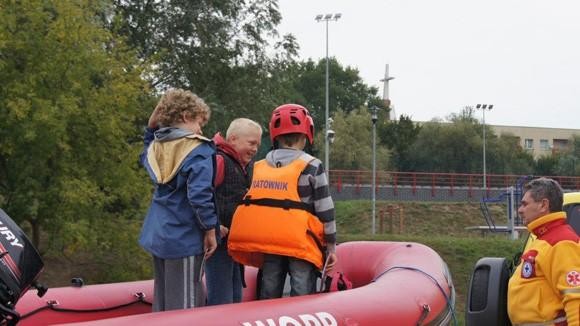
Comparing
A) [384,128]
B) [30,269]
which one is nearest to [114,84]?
[30,269]

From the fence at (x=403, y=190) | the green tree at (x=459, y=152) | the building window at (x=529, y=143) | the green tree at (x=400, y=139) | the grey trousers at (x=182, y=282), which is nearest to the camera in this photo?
the grey trousers at (x=182, y=282)

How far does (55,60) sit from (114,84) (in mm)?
1014

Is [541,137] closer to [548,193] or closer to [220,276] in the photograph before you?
[220,276]

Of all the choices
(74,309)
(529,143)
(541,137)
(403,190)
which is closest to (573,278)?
(74,309)

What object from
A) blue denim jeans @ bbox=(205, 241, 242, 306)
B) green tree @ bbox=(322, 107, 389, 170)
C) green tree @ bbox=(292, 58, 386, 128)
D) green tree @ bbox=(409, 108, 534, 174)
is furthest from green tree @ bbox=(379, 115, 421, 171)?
blue denim jeans @ bbox=(205, 241, 242, 306)

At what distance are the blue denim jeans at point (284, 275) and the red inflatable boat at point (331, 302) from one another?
0.34 meters

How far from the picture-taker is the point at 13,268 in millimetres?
4469

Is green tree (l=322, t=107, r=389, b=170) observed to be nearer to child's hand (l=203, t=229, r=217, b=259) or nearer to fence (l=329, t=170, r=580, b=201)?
fence (l=329, t=170, r=580, b=201)

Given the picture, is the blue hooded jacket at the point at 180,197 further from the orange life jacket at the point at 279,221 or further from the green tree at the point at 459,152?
the green tree at the point at 459,152

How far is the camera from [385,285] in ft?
19.4

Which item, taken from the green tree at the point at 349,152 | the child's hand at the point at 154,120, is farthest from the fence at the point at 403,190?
the child's hand at the point at 154,120

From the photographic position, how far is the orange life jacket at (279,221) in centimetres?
568

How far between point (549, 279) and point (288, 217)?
5.75 feet

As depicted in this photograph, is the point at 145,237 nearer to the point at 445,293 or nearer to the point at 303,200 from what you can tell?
the point at 303,200
